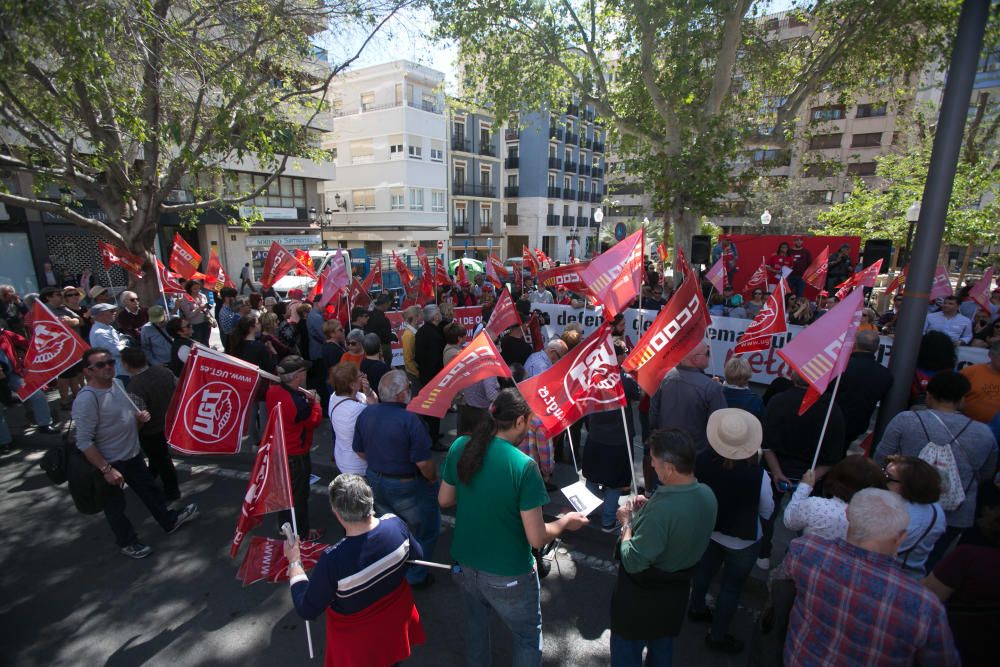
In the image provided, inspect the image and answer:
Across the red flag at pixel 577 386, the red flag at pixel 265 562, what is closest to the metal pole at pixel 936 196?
the red flag at pixel 577 386

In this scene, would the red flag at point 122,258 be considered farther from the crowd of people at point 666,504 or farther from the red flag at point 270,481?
the red flag at point 270,481

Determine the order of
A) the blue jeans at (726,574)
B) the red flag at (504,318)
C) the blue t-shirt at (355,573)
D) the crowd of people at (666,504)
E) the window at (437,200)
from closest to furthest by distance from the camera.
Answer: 1. the crowd of people at (666,504)
2. the blue t-shirt at (355,573)
3. the blue jeans at (726,574)
4. the red flag at (504,318)
5. the window at (437,200)

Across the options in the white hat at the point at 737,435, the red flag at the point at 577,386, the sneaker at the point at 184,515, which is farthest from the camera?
the sneaker at the point at 184,515

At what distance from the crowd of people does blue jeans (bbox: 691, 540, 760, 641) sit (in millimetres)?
14

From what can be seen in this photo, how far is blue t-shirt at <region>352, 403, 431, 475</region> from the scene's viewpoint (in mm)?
3535

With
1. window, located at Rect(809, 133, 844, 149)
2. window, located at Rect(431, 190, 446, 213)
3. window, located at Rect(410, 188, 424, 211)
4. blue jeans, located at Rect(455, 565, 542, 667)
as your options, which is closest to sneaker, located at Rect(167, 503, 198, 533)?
blue jeans, located at Rect(455, 565, 542, 667)

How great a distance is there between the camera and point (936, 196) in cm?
391

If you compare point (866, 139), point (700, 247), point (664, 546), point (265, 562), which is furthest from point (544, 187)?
point (664, 546)

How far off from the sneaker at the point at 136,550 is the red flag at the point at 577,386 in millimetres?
3667

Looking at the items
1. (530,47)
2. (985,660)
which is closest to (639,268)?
(985,660)

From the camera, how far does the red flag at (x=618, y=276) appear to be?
5.11 metres

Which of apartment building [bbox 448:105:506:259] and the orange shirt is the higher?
apartment building [bbox 448:105:506:259]

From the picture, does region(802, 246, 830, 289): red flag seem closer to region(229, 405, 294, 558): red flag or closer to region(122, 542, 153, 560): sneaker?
region(229, 405, 294, 558): red flag

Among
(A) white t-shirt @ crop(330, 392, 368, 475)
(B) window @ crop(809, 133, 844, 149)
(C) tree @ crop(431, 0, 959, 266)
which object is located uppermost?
(B) window @ crop(809, 133, 844, 149)
